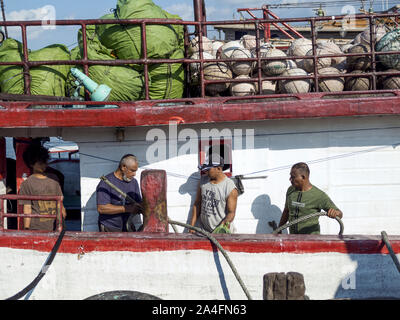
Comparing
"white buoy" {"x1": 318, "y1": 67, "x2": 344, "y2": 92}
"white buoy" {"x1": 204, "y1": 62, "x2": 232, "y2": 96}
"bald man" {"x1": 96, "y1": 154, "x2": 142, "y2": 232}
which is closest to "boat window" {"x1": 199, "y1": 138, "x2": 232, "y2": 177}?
"white buoy" {"x1": 204, "y1": 62, "x2": 232, "y2": 96}

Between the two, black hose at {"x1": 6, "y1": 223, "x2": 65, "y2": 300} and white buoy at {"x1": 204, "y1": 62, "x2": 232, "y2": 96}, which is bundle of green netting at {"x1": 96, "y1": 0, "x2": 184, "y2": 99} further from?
black hose at {"x1": 6, "y1": 223, "x2": 65, "y2": 300}

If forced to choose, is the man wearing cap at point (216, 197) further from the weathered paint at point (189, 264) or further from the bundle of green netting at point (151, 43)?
the bundle of green netting at point (151, 43)

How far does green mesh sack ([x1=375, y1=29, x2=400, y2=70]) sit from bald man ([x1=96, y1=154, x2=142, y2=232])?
3.19 metres

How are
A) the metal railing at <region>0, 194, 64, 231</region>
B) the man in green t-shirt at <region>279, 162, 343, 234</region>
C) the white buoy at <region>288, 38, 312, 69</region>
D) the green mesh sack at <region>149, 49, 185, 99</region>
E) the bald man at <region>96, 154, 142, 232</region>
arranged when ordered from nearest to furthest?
the metal railing at <region>0, 194, 64, 231</region> → the man in green t-shirt at <region>279, 162, 343, 234</region> → the bald man at <region>96, 154, 142, 232</region> → the green mesh sack at <region>149, 49, 185, 99</region> → the white buoy at <region>288, 38, 312, 69</region>

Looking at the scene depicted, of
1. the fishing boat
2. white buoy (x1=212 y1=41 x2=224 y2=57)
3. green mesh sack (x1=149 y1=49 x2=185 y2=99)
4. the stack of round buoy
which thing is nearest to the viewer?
the fishing boat

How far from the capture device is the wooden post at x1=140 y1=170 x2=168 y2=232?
15.6 feet

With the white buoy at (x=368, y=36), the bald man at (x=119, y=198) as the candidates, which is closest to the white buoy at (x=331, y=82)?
the white buoy at (x=368, y=36)

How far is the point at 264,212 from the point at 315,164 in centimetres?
83

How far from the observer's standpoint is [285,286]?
3914 millimetres

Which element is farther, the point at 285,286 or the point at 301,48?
the point at 301,48

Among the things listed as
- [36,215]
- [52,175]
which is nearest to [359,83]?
[36,215]

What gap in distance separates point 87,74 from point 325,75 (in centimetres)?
274

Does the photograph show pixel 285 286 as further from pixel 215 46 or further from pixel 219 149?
pixel 215 46

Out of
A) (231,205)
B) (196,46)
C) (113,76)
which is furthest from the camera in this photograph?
(196,46)
